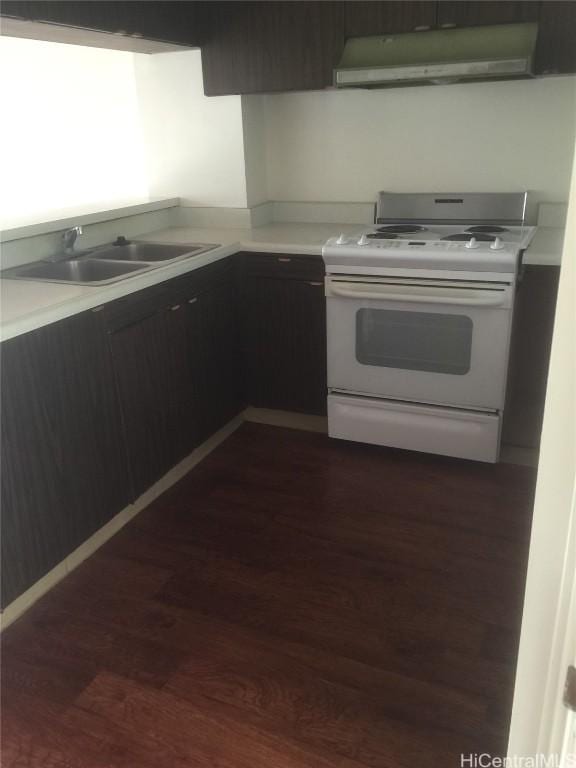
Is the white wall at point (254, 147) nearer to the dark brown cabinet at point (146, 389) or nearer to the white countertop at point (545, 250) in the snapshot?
the dark brown cabinet at point (146, 389)

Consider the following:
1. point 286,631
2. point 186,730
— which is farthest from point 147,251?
point 186,730

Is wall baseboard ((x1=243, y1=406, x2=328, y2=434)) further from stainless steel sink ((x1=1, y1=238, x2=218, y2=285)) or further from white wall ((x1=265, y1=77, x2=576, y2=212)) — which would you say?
white wall ((x1=265, y1=77, x2=576, y2=212))

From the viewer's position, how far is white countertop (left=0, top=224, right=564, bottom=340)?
5.92 feet

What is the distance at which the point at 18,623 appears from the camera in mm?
1897

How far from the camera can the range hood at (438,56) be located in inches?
89.1

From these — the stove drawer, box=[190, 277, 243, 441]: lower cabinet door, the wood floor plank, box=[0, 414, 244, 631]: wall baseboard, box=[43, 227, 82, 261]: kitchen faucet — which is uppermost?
box=[43, 227, 82, 261]: kitchen faucet

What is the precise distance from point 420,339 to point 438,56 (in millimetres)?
1072

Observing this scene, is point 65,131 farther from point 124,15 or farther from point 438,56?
point 438,56

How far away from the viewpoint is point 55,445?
1905 mm

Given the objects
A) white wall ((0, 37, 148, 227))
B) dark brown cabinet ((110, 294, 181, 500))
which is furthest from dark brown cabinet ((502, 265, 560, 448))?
white wall ((0, 37, 148, 227))

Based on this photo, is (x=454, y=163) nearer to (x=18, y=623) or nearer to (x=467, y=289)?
(x=467, y=289)

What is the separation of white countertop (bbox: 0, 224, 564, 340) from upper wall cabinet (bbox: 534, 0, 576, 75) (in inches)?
24.7

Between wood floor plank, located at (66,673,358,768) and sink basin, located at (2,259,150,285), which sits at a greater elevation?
sink basin, located at (2,259,150,285)

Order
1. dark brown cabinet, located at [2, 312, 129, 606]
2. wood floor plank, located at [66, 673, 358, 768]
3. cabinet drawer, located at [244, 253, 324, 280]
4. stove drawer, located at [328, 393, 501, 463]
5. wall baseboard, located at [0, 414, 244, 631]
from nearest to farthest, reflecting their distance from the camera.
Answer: wood floor plank, located at [66, 673, 358, 768]
dark brown cabinet, located at [2, 312, 129, 606]
wall baseboard, located at [0, 414, 244, 631]
stove drawer, located at [328, 393, 501, 463]
cabinet drawer, located at [244, 253, 324, 280]
